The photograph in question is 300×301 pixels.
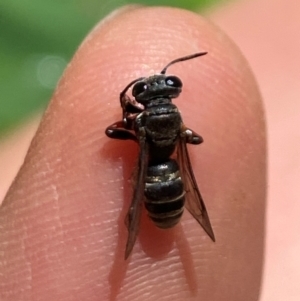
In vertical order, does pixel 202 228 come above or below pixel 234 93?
below

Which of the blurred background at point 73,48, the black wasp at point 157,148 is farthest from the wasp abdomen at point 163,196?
the blurred background at point 73,48

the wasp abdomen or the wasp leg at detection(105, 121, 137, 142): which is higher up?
the wasp leg at detection(105, 121, 137, 142)

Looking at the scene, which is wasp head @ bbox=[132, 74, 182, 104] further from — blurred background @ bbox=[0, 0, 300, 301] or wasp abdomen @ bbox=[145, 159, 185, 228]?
blurred background @ bbox=[0, 0, 300, 301]

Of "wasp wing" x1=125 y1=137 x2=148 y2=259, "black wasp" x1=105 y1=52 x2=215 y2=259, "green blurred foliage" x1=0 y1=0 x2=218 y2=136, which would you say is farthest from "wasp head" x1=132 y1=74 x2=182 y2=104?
"green blurred foliage" x1=0 y1=0 x2=218 y2=136

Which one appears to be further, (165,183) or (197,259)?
(197,259)

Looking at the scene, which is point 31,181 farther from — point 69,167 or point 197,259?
point 197,259

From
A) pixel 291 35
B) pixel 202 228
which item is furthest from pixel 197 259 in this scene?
pixel 291 35

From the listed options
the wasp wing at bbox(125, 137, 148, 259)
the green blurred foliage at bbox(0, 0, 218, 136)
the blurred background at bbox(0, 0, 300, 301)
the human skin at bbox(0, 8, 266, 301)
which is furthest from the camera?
the green blurred foliage at bbox(0, 0, 218, 136)

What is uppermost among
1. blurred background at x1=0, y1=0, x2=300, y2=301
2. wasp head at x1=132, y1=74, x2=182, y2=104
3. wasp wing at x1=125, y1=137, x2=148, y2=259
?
wasp head at x1=132, y1=74, x2=182, y2=104
